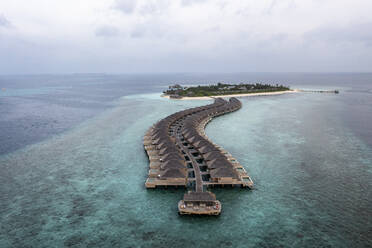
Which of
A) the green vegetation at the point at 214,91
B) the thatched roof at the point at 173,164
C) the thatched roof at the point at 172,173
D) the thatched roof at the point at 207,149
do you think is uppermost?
the green vegetation at the point at 214,91

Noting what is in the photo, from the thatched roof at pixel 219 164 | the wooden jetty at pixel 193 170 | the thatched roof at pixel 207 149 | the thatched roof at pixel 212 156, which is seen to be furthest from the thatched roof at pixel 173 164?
the thatched roof at pixel 207 149

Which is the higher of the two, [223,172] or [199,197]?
[223,172]

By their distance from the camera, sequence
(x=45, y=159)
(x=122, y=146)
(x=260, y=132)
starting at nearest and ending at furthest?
(x=45, y=159) < (x=122, y=146) < (x=260, y=132)

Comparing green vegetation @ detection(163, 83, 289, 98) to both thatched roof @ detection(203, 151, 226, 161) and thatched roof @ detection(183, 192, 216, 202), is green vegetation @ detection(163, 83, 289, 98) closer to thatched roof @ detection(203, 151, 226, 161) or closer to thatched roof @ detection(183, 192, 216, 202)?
thatched roof @ detection(203, 151, 226, 161)

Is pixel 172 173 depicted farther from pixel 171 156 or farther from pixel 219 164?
pixel 219 164

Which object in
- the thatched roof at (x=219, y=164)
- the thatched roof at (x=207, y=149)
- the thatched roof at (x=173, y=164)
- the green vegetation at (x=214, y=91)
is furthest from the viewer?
the green vegetation at (x=214, y=91)

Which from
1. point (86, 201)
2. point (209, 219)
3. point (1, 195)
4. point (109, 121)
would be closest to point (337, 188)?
point (209, 219)

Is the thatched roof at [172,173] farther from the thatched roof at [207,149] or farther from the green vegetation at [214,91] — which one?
the green vegetation at [214,91]

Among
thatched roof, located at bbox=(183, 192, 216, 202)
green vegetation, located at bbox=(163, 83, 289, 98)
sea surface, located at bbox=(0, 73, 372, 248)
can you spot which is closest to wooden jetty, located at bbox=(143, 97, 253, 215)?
thatched roof, located at bbox=(183, 192, 216, 202)

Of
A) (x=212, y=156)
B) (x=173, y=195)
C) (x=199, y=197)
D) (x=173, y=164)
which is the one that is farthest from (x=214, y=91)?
(x=199, y=197)

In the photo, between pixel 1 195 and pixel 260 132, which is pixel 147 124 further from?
pixel 1 195

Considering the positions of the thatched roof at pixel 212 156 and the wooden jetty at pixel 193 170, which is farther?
the thatched roof at pixel 212 156
